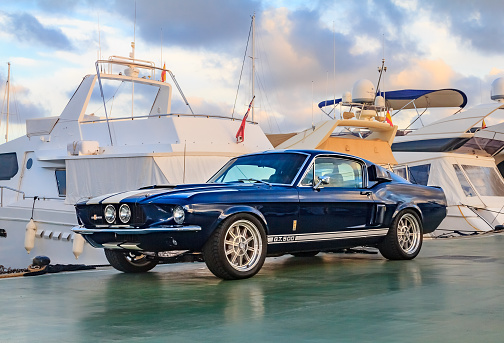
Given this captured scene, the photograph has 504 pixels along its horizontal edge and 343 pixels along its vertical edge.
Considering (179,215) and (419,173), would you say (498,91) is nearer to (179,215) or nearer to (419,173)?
(419,173)

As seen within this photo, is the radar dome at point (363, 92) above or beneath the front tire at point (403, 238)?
above

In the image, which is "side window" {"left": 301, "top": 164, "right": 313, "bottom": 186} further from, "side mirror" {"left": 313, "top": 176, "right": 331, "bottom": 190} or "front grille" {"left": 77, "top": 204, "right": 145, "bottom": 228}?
"front grille" {"left": 77, "top": 204, "right": 145, "bottom": 228}

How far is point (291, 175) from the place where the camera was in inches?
288

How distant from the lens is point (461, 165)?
79.8 feet

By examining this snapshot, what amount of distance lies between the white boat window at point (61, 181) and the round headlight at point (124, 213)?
12.1 metres

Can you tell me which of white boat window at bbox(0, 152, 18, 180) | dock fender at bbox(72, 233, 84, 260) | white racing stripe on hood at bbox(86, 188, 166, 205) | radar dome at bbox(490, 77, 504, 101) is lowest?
dock fender at bbox(72, 233, 84, 260)

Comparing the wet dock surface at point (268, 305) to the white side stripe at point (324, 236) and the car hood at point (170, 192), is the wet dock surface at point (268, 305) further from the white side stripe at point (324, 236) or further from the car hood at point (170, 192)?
the car hood at point (170, 192)

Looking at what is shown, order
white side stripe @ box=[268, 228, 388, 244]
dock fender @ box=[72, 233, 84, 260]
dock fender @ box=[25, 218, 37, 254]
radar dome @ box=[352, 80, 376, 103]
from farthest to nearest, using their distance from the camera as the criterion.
Answer: radar dome @ box=[352, 80, 376, 103], dock fender @ box=[25, 218, 37, 254], dock fender @ box=[72, 233, 84, 260], white side stripe @ box=[268, 228, 388, 244]

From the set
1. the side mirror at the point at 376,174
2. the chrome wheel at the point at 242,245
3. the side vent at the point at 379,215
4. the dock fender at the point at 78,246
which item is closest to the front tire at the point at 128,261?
the chrome wheel at the point at 242,245

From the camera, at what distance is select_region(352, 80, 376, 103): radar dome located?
33.4 metres

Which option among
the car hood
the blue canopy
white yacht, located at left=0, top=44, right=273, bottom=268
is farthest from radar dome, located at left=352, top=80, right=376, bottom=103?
the car hood

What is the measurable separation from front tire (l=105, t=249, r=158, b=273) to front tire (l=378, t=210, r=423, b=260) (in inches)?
114

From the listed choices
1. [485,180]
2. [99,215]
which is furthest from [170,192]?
[485,180]

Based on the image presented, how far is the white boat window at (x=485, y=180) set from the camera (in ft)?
80.2
